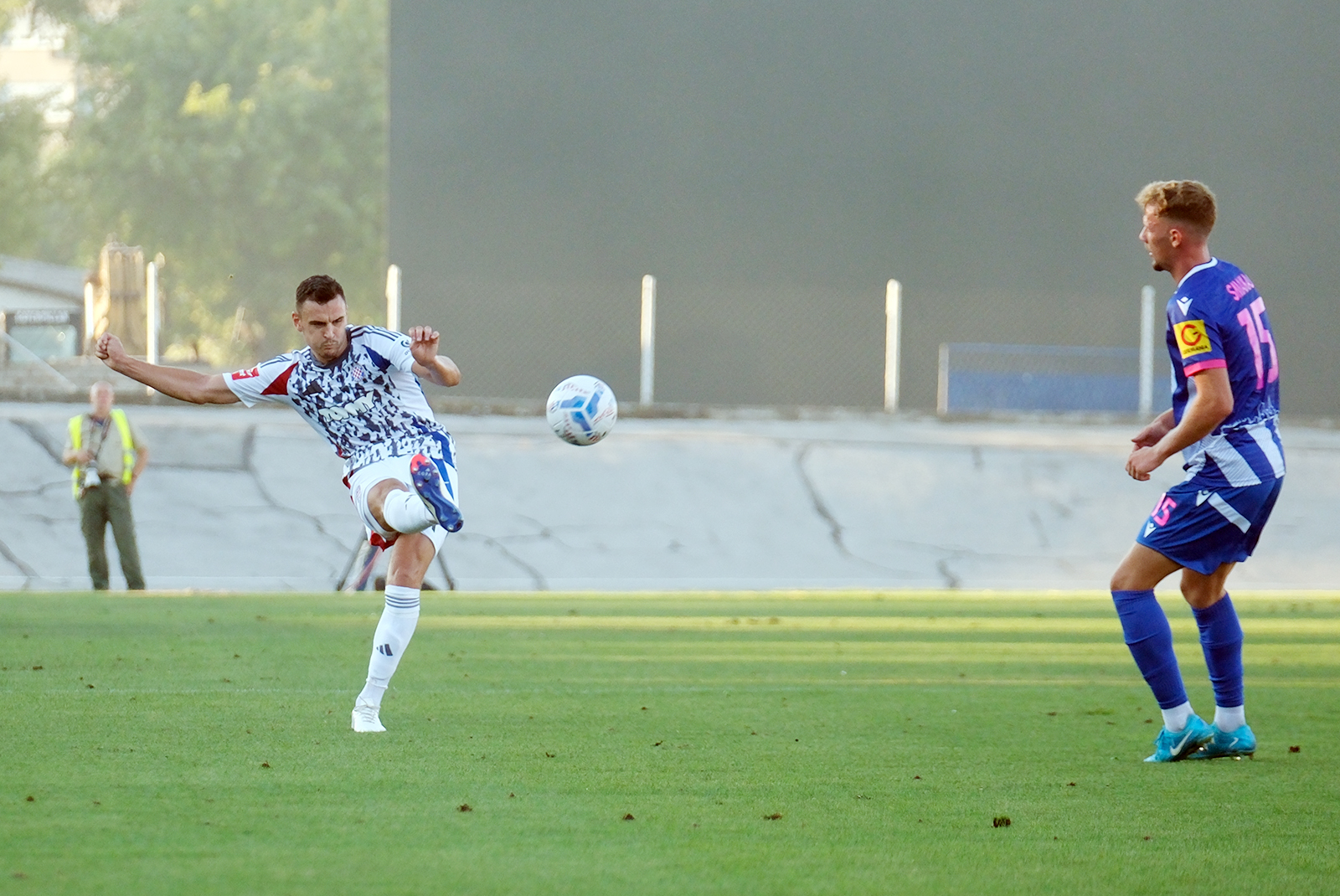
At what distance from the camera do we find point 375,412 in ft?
21.4

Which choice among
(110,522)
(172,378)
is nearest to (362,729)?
(172,378)

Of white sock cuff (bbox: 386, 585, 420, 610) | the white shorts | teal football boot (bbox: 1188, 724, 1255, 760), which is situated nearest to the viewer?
teal football boot (bbox: 1188, 724, 1255, 760)

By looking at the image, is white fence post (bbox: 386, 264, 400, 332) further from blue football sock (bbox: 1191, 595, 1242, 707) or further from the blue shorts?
the blue shorts

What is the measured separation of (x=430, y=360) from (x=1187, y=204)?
2864 millimetres

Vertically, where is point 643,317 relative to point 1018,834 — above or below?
above

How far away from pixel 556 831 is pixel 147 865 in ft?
3.66

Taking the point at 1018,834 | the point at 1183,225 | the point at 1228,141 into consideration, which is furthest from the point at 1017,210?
the point at 1018,834

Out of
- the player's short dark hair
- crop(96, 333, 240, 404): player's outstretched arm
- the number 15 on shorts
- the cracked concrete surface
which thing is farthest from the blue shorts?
the cracked concrete surface

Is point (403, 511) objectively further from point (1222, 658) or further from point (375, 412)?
point (1222, 658)

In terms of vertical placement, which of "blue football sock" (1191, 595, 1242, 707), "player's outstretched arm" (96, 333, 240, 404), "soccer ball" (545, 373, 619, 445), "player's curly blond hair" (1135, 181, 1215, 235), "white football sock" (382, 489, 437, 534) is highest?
"player's curly blond hair" (1135, 181, 1215, 235)

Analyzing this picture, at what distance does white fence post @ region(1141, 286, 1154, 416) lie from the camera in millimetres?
18953

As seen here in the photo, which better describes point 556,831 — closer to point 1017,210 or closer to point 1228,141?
point 1017,210

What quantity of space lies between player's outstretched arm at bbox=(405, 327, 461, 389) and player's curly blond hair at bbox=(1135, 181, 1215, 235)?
267 cm

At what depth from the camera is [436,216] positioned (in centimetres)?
2125
